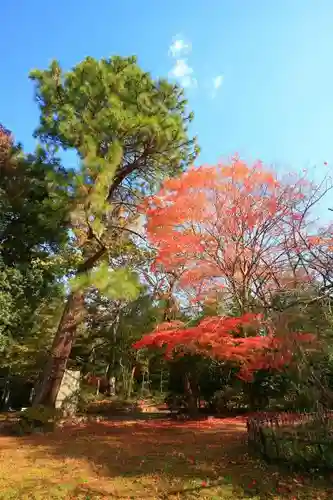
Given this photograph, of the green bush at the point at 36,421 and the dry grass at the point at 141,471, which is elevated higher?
the green bush at the point at 36,421

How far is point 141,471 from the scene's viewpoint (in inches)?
201

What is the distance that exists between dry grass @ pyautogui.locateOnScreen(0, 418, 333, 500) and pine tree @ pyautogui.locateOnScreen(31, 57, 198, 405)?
306 cm

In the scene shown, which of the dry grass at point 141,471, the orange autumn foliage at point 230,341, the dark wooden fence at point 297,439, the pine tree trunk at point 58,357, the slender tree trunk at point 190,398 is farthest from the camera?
the slender tree trunk at point 190,398

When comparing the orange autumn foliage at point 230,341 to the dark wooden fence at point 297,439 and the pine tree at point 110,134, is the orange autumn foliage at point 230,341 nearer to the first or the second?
the dark wooden fence at point 297,439

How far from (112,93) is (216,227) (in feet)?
16.4

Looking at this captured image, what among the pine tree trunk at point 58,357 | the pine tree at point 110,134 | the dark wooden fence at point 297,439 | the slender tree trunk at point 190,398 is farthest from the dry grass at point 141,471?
the slender tree trunk at point 190,398

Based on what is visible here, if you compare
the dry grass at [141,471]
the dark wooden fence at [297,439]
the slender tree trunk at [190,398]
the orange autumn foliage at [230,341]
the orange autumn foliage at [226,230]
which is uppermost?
the orange autumn foliage at [226,230]

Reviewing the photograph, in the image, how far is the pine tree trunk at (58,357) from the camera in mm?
9273

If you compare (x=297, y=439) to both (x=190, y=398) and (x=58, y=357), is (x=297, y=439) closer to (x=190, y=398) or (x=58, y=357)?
(x=58, y=357)

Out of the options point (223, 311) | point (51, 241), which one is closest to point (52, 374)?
point (51, 241)

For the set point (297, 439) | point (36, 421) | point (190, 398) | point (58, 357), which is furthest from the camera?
point (190, 398)

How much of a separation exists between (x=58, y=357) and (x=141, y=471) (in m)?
5.27

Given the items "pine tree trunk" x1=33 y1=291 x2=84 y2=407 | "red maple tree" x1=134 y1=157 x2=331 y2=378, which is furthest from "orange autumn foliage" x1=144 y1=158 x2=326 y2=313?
"pine tree trunk" x1=33 y1=291 x2=84 y2=407

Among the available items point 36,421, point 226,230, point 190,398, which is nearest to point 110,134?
point 226,230
